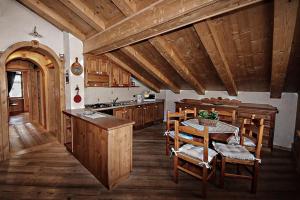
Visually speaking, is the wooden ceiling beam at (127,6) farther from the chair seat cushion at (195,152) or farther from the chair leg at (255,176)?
the chair leg at (255,176)

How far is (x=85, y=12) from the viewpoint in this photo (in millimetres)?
2678

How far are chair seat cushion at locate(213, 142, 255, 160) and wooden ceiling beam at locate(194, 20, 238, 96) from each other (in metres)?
1.52

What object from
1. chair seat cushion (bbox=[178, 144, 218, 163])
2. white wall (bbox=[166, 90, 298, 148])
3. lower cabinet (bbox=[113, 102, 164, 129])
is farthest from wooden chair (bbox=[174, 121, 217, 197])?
white wall (bbox=[166, 90, 298, 148])

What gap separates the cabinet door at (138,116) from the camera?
4828 mm

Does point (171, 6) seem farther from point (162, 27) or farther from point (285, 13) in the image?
point (285, 13)

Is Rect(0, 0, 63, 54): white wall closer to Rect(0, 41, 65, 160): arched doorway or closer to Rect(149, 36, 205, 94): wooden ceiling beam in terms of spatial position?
Rect(0, 41, 65, 160): arched doorway

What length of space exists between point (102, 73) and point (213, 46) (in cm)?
288

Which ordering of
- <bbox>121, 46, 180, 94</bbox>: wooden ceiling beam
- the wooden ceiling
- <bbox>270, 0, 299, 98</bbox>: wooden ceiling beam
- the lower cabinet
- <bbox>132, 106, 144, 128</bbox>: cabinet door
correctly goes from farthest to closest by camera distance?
<bbox>132, 106, 144, 128</bbox>: cabinet door < the lower cabinet < <bbox>121, 46, 180, 94</bbox>: wooden ceiling beam < the wooden ceiling < <bbox>270, 0, 299, 98</bbox>: wooden ceiling beam

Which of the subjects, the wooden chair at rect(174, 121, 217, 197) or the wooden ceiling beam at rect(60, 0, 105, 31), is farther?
the wooden ceiling beam at rect(60, 0, 105, 31)

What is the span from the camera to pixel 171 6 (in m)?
1.93

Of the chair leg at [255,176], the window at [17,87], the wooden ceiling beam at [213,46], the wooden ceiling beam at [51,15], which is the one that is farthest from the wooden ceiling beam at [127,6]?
the window at [17,87]

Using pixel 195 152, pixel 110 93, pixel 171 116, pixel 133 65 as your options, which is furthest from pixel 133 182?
pixel 110 93

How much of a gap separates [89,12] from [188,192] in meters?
3.32

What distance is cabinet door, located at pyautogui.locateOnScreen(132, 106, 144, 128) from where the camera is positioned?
4828mm
